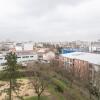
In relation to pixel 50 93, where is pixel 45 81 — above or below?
above

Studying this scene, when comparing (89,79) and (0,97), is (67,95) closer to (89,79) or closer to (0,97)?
(0,97)

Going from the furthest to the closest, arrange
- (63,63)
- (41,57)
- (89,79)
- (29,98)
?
(41,57) → (63,63) → (89,79) → (29,98)

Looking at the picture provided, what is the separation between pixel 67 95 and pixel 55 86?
7.62m

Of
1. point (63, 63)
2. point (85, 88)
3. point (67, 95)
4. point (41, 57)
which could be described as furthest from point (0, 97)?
point (41, 57)

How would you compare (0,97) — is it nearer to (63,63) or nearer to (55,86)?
(55,86)

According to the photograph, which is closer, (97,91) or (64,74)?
(97,91)

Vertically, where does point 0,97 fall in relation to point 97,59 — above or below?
below

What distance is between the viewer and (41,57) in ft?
218

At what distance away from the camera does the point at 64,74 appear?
125ft

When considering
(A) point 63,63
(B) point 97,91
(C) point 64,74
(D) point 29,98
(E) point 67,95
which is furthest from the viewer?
(A) point 63,63

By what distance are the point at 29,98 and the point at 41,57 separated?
135ft

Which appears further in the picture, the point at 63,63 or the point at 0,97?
the point at 63,63

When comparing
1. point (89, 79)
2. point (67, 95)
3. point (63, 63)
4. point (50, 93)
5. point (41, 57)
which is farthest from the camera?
point (41, 57)

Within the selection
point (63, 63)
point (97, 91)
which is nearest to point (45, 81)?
point (97, 91)
